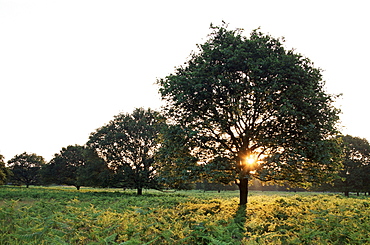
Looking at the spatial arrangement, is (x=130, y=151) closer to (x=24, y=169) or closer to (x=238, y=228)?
(x=238, y=228)

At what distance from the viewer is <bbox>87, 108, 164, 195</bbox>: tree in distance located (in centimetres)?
3538

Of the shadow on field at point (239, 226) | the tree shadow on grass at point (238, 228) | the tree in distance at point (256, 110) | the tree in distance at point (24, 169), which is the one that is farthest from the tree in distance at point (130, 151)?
the tree in distance at point (24, 169)

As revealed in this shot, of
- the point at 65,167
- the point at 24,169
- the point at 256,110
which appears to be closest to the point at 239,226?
the point at 256,110

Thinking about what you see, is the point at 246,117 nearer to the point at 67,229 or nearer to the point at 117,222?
the point at 117,222

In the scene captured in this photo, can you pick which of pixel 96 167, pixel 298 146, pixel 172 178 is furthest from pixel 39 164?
pixel 298 146

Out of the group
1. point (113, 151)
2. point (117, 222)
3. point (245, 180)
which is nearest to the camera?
point (117, 222)

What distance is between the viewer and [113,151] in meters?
36.5

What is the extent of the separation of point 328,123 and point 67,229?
56.1 feet

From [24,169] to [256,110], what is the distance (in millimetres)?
110982

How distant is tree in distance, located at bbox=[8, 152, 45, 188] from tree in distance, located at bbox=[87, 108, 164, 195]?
78.0 meters

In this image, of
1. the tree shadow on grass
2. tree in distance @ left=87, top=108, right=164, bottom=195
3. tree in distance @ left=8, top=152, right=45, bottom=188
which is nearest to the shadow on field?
the tree shadow on grass

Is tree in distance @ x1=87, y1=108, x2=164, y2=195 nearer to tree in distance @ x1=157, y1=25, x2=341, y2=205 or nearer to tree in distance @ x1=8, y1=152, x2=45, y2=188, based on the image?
tree in distance @ x1=157, y1=25, x2=341, y2=205

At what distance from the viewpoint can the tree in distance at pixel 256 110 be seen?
50.5 feet

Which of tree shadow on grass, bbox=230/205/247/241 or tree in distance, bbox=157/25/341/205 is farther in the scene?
tree in distance, bbox=157/25/341/205
